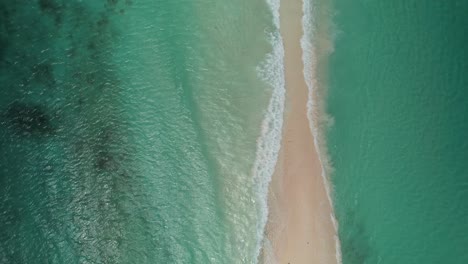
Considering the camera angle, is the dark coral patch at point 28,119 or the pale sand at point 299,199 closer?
the pale sand at point 299,199

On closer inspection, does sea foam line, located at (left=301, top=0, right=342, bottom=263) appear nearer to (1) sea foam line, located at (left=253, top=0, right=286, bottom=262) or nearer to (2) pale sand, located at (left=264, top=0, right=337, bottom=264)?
(2) pale sand, located at (left=264, top=0, right=337, bottom=264)

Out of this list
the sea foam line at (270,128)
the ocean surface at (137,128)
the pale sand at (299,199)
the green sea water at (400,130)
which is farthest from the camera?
the ocean surface at (137,128)

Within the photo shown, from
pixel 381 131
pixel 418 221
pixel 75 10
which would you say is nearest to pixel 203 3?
pixel 75 10

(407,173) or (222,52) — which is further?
(222,52)

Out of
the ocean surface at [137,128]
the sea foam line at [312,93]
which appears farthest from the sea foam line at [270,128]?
the sea foam line at [312,93]

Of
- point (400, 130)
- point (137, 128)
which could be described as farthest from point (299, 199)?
point (137, 128)

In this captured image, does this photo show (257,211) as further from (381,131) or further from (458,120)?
(458,120)

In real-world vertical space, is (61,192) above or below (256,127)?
below

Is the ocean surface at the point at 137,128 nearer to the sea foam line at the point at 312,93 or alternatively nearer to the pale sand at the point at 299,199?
the pale sand at the point at 299,199

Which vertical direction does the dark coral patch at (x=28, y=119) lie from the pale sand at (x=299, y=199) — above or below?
above
